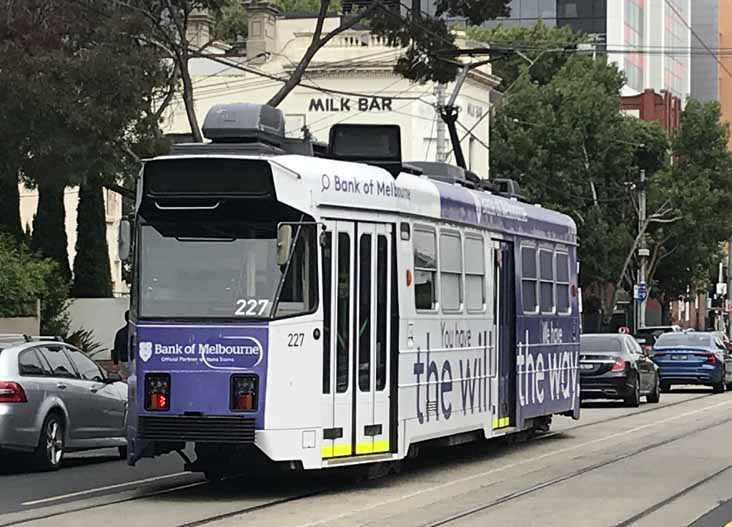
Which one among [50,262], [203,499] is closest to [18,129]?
[50,262]

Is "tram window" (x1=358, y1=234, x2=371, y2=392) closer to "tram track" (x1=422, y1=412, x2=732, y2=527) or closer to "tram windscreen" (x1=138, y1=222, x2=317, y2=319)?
"tram windscreen" (x1=138, y1=222, x2=317, y2=319)

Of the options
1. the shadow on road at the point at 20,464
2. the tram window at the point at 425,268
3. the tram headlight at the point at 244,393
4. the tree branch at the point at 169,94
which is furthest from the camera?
the tree branch at the point at 169,94

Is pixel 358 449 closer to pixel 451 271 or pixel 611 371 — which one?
pixel 451 271

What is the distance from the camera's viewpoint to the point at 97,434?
1830cm

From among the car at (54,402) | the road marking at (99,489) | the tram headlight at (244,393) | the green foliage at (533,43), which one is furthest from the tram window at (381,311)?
the green foliage at (533,43)

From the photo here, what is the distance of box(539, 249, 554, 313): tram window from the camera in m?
20.1

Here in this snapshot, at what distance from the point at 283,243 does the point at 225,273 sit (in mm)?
623

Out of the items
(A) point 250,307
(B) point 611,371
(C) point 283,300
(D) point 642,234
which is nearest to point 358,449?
A: (C) point 283,300

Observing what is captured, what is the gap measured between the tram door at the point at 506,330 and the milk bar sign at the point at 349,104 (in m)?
34.9

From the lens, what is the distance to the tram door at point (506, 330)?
1834 cm

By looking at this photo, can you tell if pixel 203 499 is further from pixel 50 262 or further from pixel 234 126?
pixel 50 262

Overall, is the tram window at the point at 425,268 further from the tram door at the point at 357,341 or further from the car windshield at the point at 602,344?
the car windshield at the point at 602,344

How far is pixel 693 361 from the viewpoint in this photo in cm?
3712

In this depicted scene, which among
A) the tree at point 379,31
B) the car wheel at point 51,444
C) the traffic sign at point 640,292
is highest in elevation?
the tree at point 379,31
